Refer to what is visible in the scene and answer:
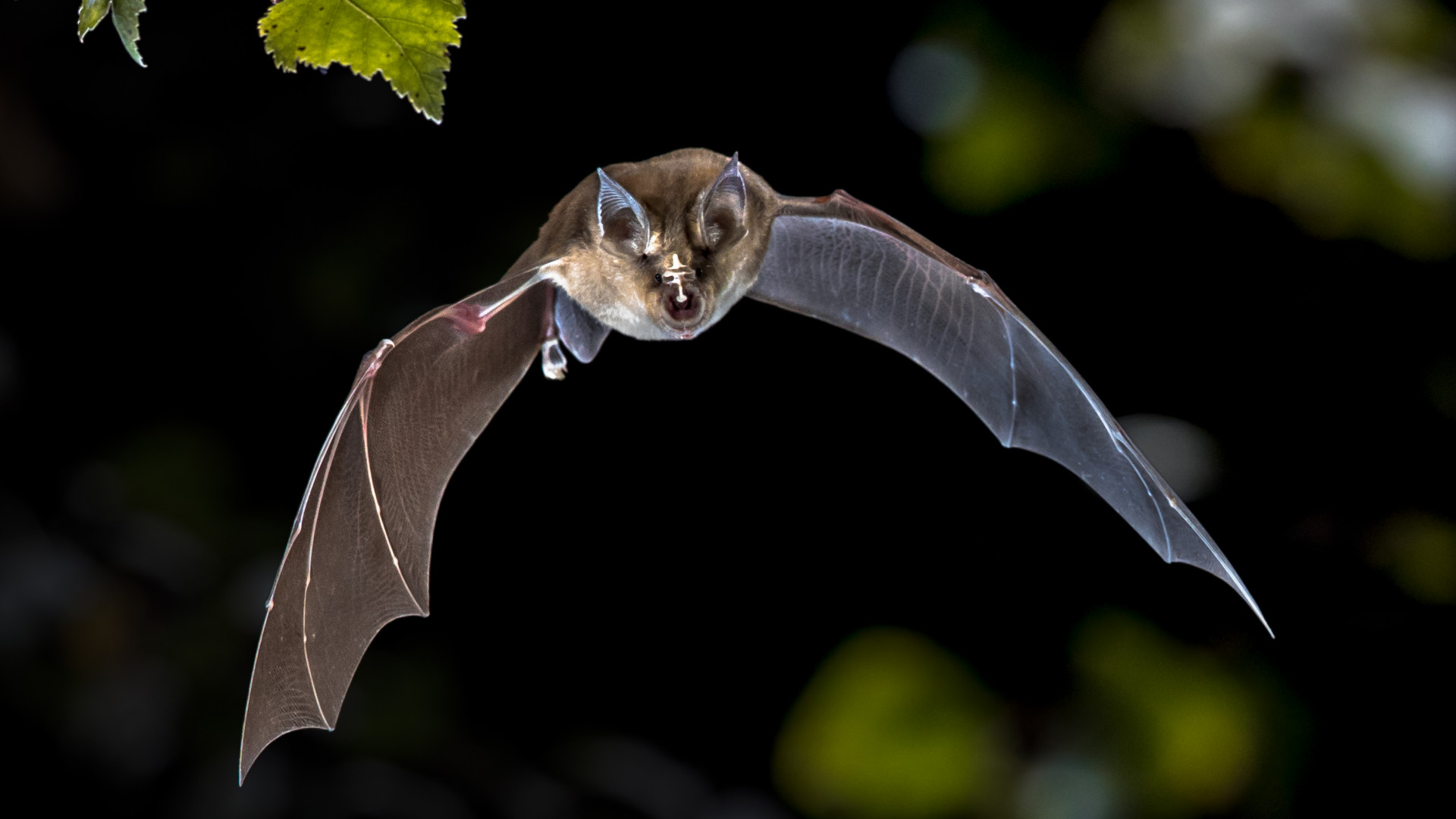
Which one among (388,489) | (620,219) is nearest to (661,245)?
(620,219)

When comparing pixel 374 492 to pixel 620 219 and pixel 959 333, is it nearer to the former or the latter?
pixel 620 219

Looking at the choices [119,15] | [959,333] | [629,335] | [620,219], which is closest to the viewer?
[119,15]

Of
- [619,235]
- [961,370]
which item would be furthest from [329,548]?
[961,370]

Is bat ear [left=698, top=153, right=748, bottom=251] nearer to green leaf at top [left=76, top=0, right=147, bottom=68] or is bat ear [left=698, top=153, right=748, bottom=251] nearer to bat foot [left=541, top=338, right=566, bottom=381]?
bat foot [left=541, top=338, right=566, bottom=381]

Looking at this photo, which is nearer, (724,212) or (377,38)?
(377,38)

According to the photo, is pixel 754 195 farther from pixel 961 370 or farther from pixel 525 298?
pixel 961 370

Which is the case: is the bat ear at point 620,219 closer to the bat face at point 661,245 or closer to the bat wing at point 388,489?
the bat face at point 661,245
